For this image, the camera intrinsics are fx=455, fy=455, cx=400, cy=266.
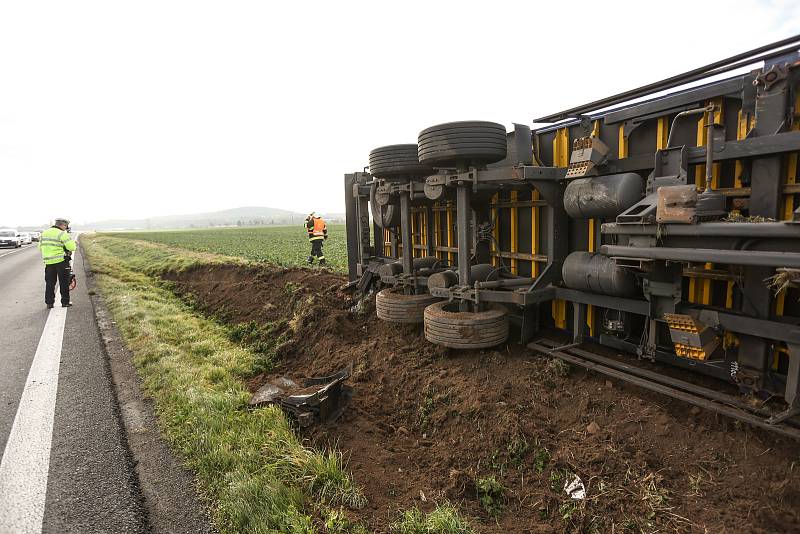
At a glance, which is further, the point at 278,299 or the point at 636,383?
the point at 278,299

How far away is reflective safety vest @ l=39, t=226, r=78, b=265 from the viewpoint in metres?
10.8

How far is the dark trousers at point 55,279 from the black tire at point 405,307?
849 cm

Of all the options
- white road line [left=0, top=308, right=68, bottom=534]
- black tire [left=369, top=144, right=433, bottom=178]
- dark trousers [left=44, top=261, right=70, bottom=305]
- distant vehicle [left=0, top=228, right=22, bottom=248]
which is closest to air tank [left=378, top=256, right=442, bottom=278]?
black tire [left=369, top=144, right=433, bottom=178]

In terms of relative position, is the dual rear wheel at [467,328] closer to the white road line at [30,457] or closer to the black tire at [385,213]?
the black tire at [385,213]

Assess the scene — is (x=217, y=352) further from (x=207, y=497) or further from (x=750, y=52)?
(x=750, y=52)

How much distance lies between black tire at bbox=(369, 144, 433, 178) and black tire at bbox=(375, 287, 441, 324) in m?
1.77

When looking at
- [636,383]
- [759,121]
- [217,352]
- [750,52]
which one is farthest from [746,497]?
[217,352]

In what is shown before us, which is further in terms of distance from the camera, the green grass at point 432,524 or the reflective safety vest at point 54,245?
the reflective safety vest at point 54,245

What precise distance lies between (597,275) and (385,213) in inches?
156

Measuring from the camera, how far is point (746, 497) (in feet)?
9.62

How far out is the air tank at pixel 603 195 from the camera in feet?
13.8

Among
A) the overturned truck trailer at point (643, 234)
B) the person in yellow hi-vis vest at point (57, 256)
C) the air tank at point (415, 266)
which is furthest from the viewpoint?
the person in yellow hi-vis vest at point (57, 256)

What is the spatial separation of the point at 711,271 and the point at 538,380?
1.80 metres

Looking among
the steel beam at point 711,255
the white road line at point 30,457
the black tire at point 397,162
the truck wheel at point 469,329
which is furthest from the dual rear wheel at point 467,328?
the white road line at point 30,457
